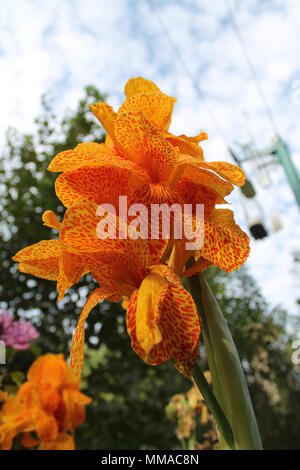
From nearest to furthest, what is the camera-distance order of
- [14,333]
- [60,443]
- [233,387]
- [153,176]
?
[233,387]
[153,176]
[60,443]
[14,333]

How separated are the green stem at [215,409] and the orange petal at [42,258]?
16 cm

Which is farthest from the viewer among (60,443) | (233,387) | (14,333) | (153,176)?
(14,333)

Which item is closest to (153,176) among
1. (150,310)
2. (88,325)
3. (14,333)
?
(150,310)

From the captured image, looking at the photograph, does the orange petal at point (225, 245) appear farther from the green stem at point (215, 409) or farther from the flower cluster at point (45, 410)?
the flower cluster at point (45, 410)

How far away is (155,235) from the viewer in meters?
0.30

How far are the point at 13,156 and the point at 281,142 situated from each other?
2412mm

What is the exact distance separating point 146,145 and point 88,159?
0.05 meters

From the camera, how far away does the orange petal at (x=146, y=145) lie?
1.07ft

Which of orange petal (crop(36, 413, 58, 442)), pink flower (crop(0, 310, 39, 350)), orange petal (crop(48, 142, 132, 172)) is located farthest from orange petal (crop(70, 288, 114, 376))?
pink flower (crop(0, 310, 39, 350))

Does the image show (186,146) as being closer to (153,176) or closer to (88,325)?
(153,176)

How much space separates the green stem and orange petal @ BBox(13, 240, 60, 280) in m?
0.16

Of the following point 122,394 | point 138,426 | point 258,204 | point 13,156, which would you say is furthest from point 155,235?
point 13,156

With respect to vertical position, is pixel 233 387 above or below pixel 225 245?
below

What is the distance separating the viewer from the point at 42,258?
0.34 metres
